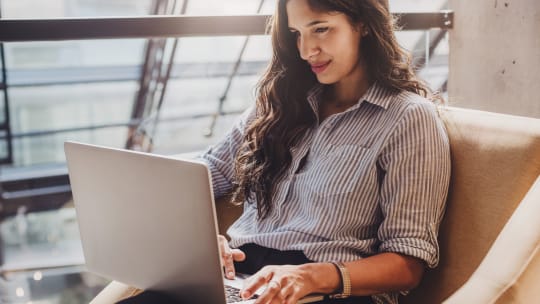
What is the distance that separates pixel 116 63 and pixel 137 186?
2.80 meters

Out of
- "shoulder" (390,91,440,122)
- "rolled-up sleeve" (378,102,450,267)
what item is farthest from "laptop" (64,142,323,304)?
"shoulder" (390,91,440,122)

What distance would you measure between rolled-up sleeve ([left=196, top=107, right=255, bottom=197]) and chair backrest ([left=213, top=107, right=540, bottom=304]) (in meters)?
0.58

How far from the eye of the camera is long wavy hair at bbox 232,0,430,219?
59.7 inches

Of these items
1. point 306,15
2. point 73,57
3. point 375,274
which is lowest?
point 375,274

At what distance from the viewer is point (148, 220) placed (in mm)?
1092

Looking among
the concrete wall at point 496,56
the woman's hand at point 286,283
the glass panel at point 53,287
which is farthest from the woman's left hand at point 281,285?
the glass panel at point 53,287

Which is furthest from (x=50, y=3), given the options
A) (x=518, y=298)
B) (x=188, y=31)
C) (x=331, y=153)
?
(x=518, y=298)

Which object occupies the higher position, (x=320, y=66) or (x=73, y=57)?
(x=73, y=57)

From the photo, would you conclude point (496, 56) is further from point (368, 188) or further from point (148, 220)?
point (148, 220)

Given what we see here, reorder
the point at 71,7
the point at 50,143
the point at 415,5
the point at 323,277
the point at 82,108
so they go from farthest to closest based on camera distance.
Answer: the point at 82,108 → the point at 50,143 → the point at 71,7 → the point at 415,5 → the point at 323,277

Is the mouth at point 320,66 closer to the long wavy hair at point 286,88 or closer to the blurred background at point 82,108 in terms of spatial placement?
the long wavy hair at point 286,88

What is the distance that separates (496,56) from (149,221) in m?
1.53

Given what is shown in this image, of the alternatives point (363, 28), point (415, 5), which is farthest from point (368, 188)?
point (415, 5)

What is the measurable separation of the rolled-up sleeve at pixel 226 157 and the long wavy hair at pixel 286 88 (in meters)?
0.02
